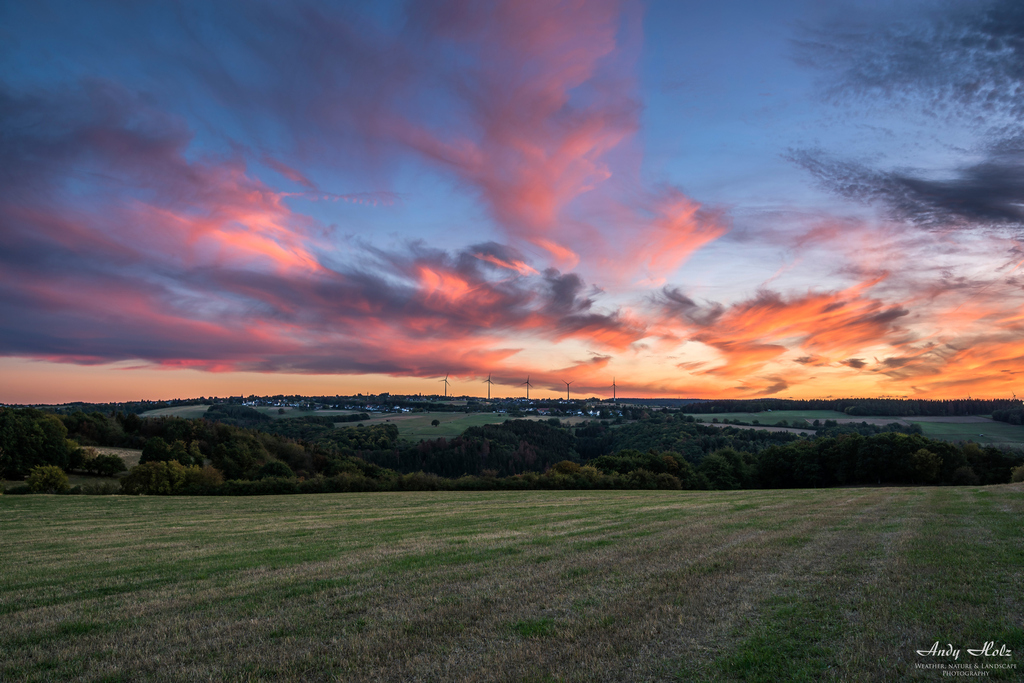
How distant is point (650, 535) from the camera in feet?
59.8

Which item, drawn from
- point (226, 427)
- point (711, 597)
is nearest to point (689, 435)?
point (226, 427)

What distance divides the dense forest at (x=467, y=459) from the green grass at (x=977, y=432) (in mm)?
9605

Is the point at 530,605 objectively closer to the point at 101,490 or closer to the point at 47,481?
the point at 101,490

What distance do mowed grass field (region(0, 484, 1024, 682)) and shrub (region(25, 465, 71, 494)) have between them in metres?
50.3

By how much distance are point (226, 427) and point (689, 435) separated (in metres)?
121

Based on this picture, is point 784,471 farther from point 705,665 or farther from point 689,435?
point 705,665

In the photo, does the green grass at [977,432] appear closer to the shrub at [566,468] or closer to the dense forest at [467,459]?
the dense forest at [467,459]

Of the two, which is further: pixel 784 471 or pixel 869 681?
pixel 784 471
